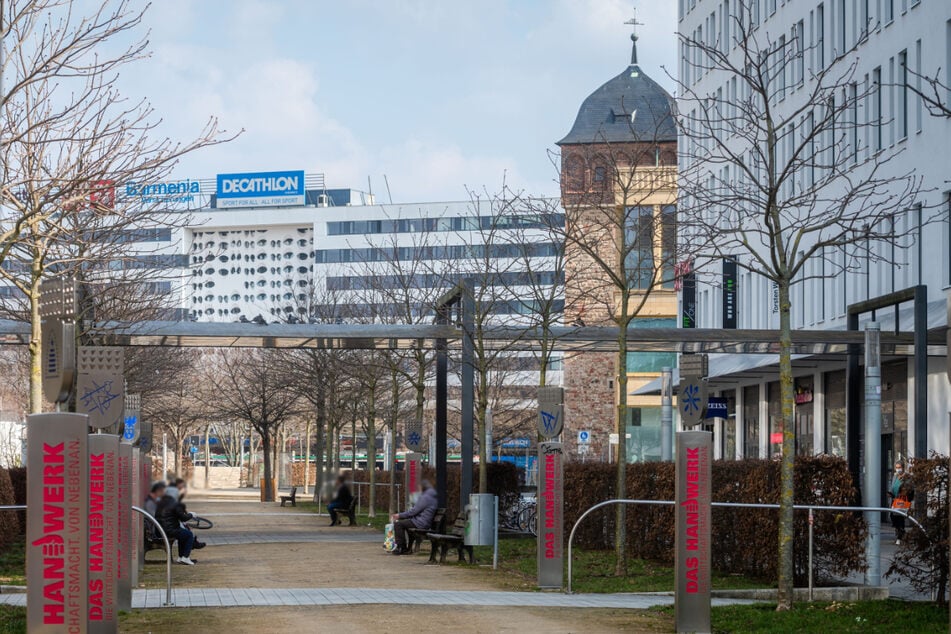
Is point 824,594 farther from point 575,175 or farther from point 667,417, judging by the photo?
point 667,417

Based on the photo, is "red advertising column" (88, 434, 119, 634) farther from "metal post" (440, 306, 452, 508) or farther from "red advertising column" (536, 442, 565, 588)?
"metal post" (440, 306, 452, 508)

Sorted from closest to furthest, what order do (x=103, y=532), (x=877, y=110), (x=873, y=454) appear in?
1. (x=103, y=532)
2. (x=873, y=454)
3. (x=877, y=110)

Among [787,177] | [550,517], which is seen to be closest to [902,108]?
[787,177]

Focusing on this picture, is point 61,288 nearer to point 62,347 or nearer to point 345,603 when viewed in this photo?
point 62,347

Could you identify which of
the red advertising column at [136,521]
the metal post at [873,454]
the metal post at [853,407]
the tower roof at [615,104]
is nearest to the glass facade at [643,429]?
the tower roof at [615,104]

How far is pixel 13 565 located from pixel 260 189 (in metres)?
140

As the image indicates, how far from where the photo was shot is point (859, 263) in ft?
131

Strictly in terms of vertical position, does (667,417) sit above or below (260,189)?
below

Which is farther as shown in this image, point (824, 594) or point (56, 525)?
point (824, 594)

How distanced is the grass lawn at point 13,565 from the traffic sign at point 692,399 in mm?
8368

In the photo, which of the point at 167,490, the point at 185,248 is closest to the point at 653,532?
the point at 167,490

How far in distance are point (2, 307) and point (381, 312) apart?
17242 mm

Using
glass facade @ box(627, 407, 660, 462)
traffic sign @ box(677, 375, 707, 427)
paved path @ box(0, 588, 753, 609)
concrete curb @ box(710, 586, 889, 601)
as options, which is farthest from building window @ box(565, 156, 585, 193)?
glass facade @ box(627, 407, 660, 462)

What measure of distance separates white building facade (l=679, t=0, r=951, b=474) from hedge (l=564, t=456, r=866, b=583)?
6.86 meters
